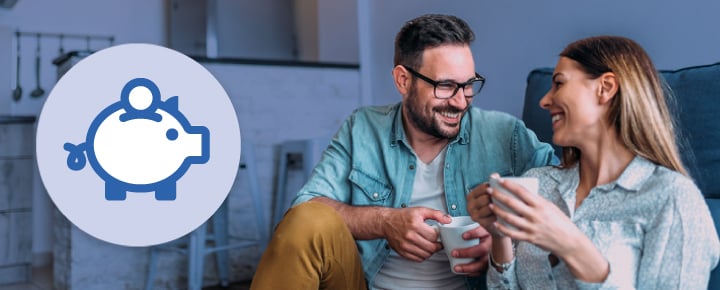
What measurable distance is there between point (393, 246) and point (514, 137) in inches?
15.8

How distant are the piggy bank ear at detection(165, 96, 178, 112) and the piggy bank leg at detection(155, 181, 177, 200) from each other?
23cm

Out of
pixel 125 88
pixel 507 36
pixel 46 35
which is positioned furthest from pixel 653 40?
pixel 46 35

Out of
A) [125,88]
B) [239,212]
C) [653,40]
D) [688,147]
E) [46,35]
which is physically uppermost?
[46,35]

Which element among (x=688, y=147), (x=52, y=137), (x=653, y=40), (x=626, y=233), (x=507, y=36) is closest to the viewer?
(x=626, y=233)

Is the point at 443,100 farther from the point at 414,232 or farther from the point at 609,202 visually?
the point at 609,202

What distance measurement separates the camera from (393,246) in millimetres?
1514

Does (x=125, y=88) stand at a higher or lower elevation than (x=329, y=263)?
higher

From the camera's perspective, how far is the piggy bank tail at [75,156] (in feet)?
7.02

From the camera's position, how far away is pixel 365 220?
1589 mm

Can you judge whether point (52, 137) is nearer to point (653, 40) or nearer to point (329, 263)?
point (329, 263)

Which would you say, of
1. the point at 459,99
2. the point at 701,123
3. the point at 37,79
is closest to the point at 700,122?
the point at 701,123

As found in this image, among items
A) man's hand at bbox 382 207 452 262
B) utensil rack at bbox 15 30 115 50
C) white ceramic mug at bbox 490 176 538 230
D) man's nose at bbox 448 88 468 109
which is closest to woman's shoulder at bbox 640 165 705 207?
white ceramic mug at bbox 490 176 538 230

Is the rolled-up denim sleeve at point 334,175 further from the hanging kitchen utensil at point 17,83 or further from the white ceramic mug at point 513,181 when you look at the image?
the hanging kitchen utensil at point 17,83

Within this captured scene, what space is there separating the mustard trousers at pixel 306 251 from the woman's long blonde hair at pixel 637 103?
60cm
